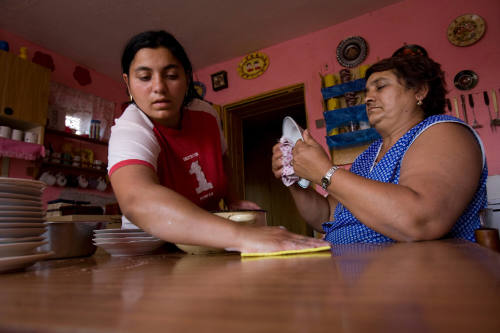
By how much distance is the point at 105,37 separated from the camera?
12.3 ft

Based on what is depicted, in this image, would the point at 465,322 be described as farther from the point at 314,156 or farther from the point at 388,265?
the point at 314,156

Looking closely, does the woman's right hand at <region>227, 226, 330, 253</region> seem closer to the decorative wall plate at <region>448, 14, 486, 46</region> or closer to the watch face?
the watch face

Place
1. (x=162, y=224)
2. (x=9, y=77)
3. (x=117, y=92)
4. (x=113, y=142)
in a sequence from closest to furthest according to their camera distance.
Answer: (x=162, y=224)
(x=113, y=142)
(x=9, y=77)
(x=117, y=92)

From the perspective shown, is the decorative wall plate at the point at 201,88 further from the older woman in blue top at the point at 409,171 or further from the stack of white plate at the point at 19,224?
the stack of white plate at the point at 19,224

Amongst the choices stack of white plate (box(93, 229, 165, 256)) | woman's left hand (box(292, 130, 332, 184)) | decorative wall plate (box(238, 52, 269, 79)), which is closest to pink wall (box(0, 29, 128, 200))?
decorative wall plate (box(238, 52, 269, 79))

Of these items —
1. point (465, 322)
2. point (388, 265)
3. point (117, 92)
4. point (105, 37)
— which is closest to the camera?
point (465, 322)

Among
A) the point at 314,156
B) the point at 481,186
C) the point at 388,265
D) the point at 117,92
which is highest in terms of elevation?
the point at 117,92

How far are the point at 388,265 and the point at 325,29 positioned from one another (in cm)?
392

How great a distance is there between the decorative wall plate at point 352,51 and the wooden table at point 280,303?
353cm

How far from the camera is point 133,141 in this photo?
3.05 ft

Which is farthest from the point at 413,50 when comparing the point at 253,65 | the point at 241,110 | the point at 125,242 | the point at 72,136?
the point at 72,136

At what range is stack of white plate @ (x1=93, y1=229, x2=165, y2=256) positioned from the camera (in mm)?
854

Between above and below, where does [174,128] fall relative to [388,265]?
above

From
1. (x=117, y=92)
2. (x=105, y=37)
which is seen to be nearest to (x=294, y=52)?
(x=105, y=37)
